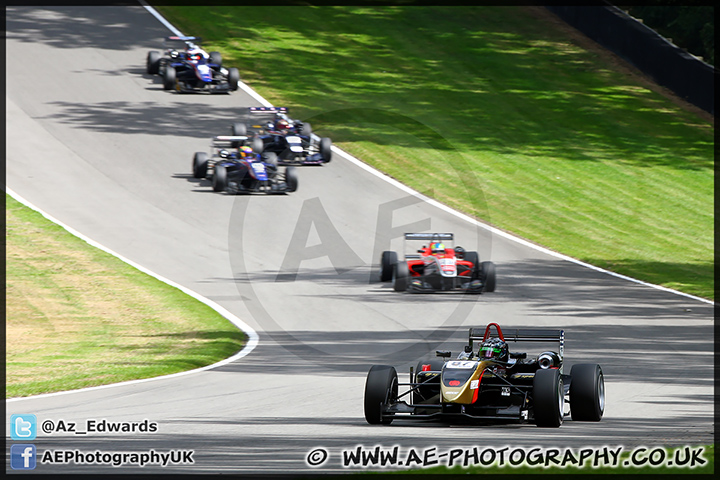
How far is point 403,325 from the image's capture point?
20516 mm

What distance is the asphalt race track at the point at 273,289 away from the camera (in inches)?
463

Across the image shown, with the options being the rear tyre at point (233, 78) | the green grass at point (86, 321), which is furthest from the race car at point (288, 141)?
the green grass at point (86, 321)

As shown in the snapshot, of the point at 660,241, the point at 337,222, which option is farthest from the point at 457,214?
the point at 660,241

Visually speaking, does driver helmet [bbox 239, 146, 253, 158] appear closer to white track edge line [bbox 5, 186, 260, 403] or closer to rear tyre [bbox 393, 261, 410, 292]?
white track edge line [bbox 5, 186, 260, 403]

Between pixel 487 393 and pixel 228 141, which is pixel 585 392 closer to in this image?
pixel 487 393

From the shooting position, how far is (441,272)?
75.9ft

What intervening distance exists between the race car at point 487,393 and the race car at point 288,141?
20200 mm

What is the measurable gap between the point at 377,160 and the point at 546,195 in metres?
5.82

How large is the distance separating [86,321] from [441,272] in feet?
25.8

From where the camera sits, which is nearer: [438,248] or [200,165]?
[438,248]

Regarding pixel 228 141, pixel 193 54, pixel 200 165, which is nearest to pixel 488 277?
pixel 228 141

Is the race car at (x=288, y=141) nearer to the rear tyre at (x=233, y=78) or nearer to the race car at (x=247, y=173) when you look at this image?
the race car at (x=247, y=173)

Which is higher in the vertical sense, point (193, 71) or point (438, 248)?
point (193, 71)

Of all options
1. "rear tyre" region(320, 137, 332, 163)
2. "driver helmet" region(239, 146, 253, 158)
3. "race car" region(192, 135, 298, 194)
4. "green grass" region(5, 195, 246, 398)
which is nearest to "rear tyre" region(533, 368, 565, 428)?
"green grass" region(5, 195, 246, 398)
